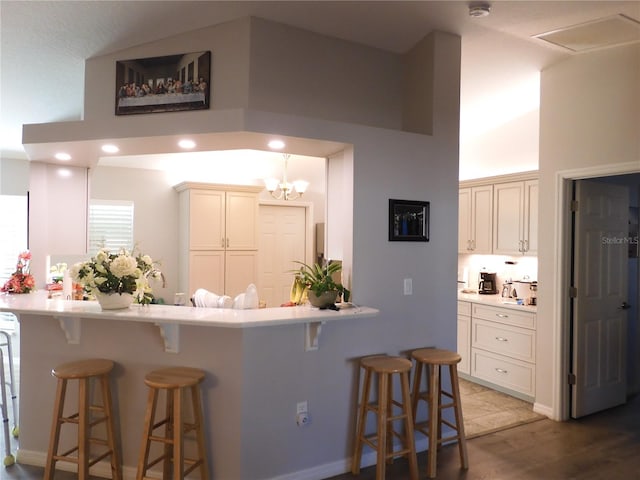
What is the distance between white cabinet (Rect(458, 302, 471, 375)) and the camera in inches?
183

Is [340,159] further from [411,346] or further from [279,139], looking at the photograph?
[411,346]

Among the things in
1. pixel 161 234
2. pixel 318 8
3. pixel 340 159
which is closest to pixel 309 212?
pixel 161 234

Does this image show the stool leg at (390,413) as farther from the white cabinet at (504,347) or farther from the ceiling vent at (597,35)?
the ceiling vent at (597,35)

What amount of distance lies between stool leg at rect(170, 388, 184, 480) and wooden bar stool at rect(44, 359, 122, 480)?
0.55 metres

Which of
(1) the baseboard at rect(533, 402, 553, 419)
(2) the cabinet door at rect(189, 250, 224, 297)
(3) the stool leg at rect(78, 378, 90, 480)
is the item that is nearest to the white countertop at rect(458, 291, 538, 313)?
(1) the baseboard at rect(533, 402, 553, 419)

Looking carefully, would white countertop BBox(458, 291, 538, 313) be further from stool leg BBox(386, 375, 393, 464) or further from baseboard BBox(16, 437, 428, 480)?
baseboard BBox(16, 437, 428, 480)

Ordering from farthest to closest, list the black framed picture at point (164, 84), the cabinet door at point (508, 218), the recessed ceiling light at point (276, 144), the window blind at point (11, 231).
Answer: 1. the window blind at point (11, 231)
2. the cabinet door at point (508, 218)
3. the black framed picture at point (164, 84)
4. the recessed ceiling light at point (276, 144)

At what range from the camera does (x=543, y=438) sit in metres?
3.30

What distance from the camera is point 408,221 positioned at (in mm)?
3064

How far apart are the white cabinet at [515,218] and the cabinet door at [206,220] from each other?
10.9ft

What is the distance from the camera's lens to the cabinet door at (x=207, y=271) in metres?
5.42

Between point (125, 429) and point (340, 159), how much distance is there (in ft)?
7.34

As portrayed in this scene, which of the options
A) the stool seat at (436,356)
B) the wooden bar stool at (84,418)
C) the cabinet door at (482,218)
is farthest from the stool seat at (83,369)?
the cabinet door at (482,218)

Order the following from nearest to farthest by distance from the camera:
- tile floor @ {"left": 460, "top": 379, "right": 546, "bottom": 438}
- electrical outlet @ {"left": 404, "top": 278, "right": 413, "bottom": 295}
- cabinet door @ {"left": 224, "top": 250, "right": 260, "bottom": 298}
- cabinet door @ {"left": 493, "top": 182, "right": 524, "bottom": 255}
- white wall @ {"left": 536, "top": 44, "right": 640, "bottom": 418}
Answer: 1. electrical outlet @ {"left": 404, "top": 278, "right": 413, "bottom": 295}
2. white wall @ {"left": 536, "top": 44, "right": 640, "bottom": 418}
3. tile floor @ {"left": 460, "top": 379, "right": 546, "bottom": 438}
4. cabinet door @ {"left": 493, "top": 182, "right": 524, "bottom": 255}
5. cabinet door @ {"left": 224, "top": 250, "right": 260, "bottom": 298}
